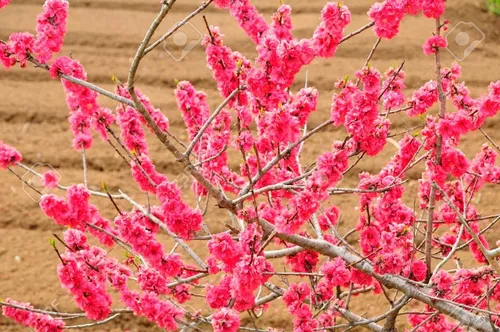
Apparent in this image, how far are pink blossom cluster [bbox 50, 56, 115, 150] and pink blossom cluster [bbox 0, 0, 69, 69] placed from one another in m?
0.06

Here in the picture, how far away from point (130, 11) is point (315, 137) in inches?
117

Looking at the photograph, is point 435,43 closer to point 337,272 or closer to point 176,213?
point 337,272

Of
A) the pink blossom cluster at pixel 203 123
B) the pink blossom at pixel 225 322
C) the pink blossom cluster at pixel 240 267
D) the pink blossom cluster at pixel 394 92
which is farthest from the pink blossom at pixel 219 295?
the pink blossom cluster at pixel 394 92

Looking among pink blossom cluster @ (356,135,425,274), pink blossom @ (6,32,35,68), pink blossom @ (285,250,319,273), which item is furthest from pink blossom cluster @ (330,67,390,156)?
pink blossom @ (6,32,35,68)

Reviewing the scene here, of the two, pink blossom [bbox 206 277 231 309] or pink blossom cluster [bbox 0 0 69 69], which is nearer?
pink blossom cluster [bbox 0 0 69 69]

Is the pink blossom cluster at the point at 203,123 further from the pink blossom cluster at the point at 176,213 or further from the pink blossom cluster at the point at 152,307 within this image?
the pink blossom cluster at the point at 152,307

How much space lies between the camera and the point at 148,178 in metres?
2.42

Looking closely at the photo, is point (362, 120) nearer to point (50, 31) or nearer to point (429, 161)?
point (429, 161)

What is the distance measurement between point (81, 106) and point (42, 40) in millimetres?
324

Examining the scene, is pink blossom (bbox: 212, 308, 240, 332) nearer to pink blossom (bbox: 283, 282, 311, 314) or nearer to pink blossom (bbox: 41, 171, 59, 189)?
pink blossom (bbox: 283, 282, 311, 314)

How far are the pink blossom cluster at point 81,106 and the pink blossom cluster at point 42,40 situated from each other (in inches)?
2.2

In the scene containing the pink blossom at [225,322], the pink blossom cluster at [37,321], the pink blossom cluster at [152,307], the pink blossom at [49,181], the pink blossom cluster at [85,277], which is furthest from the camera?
the pink blossom at [49,181]

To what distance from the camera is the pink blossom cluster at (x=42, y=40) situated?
2.17 metres

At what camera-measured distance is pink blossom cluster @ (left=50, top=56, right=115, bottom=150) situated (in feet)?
7.28
